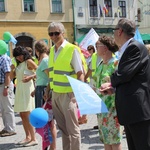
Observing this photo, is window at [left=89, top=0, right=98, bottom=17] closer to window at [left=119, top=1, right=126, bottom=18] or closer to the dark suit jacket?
window at [left=119, top=1, right=126, bottom=18]

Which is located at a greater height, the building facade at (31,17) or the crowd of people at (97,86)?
the building facade at (31,17)

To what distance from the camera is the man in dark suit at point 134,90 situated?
2.79 metres

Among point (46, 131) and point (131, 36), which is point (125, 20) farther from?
point (46, 131)

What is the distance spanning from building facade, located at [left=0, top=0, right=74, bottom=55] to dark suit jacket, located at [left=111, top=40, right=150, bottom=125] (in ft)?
68.8

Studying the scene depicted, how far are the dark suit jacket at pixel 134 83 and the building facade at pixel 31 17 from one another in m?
21.0

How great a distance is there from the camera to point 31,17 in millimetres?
24219

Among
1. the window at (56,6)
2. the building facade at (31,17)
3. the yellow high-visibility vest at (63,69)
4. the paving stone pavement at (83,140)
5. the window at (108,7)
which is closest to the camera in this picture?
the yellow high-visibility vest at (63,69)

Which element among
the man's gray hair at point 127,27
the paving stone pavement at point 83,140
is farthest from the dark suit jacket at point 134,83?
the paving stone pavement at point 83,140

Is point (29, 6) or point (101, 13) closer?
point (29, 6)

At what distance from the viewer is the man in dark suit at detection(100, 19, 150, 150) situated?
9.15ft

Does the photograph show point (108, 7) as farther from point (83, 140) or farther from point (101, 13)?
point (83, 140)

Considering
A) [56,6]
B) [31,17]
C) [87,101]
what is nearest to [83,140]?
[87,101]

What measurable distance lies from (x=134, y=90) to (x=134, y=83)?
0.06 metres

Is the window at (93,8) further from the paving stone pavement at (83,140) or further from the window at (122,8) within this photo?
the paving stone pavement at (83,140)
